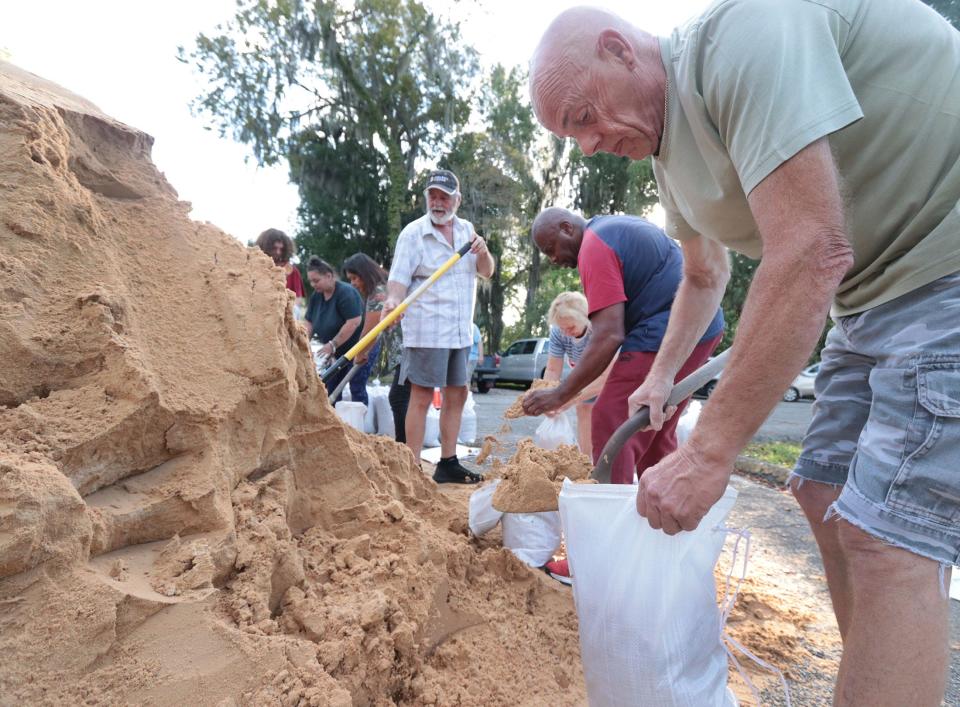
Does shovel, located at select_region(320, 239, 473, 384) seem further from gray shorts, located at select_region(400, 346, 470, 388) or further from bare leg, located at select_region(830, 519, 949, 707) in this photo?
bare leg, located at select_region(830, 519, 949, 707)

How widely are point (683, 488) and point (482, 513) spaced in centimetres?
145

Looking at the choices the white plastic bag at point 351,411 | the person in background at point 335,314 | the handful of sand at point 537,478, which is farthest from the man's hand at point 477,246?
the handful of sand at point 537,478

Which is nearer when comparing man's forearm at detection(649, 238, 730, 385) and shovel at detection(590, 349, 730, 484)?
shovel at detection(590, 349, 730, 484)

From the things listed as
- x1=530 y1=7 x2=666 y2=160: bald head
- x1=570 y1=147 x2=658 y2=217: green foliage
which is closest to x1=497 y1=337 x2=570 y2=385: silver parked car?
x1=570 y1=147 x2=658 y2=217: green foliage

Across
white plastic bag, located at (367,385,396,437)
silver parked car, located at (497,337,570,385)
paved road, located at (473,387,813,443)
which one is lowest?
silver parked car, located at (497,337,570,385)

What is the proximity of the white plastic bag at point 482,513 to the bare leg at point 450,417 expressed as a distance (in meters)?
1.41

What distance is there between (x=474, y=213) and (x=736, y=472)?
54.0 feet

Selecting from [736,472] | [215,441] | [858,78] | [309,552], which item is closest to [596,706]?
[309,552]

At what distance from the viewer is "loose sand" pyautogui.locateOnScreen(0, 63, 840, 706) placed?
4.02ft

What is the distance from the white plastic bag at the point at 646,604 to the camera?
56.4 inches

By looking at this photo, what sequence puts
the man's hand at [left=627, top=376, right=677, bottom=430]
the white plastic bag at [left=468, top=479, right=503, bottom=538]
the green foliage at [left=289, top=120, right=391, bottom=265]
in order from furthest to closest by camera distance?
the green foliage at [left=289, top=120, right=391, bottom=265] → the white plastic bag at [left=468, top=479, right=503, bottom=538] → the man's hand at [left=627, top=376, right=677, bottom=430]

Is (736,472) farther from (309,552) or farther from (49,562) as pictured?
(49,562)

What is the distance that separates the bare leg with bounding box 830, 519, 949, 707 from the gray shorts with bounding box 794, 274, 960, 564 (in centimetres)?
4

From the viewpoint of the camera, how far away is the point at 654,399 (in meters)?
2.03
